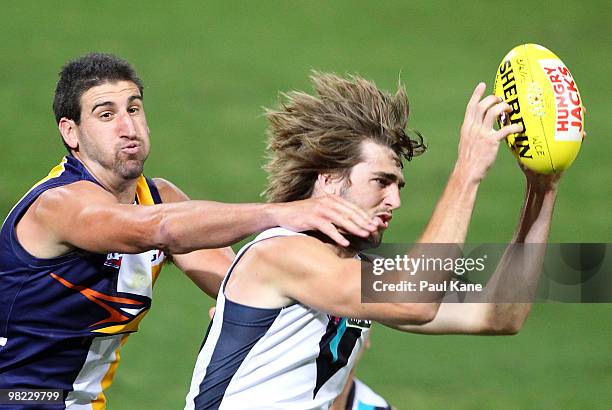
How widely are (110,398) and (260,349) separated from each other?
4.54m

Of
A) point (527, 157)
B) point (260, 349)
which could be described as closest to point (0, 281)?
point (260, 349)

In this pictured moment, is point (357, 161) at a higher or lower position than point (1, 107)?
lower

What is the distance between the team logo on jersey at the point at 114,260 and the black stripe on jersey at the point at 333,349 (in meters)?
1.42

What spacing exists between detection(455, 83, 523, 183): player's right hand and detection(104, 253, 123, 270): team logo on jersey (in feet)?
6.92

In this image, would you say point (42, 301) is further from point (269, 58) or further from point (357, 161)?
point (269, 58)

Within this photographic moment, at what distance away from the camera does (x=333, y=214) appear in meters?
5.36

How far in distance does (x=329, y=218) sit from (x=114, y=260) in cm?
186

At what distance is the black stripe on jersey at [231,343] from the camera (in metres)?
5.86

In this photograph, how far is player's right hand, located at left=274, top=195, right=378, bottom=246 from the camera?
17.3 feet

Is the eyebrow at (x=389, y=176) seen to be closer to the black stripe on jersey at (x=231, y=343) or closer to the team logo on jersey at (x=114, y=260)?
the black stripe on jersey at (x=231, y=343)

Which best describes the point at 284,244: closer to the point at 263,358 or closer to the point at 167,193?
the point at 263,358

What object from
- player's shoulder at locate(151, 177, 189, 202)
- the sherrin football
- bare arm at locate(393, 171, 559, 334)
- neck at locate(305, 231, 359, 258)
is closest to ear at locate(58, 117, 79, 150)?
player's shoulder at locate(151, 177, 189, 202)

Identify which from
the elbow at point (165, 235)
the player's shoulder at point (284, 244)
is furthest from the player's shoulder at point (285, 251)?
the elbow at point (165, 235)

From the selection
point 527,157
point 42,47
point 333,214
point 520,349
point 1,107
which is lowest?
point 333,214
